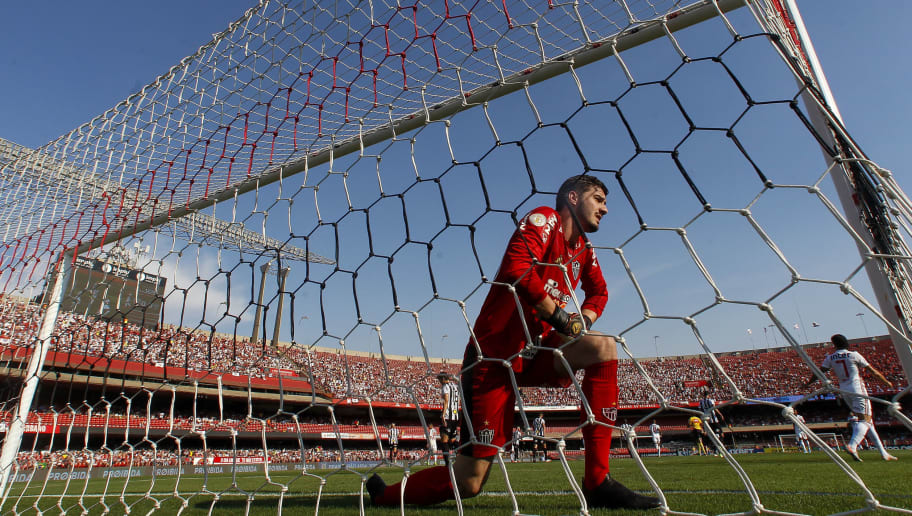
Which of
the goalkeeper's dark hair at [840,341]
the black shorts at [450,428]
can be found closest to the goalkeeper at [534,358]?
the black shorts at [450,428]

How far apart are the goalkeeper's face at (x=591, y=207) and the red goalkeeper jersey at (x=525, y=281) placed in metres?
0.14

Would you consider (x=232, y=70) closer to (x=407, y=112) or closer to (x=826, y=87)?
(x=407, y=112)

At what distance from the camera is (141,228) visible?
16.5 feet

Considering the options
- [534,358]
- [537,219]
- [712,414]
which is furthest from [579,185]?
[712,414]

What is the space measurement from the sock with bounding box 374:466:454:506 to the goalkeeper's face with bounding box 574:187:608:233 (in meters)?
1.50

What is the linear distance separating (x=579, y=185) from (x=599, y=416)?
1.17 metres

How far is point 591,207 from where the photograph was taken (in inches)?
101

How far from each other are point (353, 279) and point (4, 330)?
5741 mm

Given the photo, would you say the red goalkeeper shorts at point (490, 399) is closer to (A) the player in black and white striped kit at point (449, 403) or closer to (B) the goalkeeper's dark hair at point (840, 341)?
(A) the player in black and white striped kit at point (449, 403)

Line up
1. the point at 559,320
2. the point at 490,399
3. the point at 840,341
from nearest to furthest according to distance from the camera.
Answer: the point at 559,320 → the point at 490,399 → the point at 840,341

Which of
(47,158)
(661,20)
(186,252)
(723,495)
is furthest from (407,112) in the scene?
(47,158)

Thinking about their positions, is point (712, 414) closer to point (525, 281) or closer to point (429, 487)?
point (525, 281)

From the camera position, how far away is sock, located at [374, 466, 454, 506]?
8.31 ft

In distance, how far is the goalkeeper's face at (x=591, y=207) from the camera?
2.55 metres
